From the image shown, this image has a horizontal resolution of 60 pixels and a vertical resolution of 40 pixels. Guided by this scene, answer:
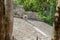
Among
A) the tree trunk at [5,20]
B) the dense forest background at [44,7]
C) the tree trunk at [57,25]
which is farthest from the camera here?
the dense forest background at [44,7]

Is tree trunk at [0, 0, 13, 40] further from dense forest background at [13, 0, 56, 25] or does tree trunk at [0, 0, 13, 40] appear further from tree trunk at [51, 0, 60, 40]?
dense forest background at [13, 0, 56, 25]

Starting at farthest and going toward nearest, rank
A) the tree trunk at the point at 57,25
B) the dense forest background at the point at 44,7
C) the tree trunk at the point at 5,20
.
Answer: the dense forest background at the point at 44,7 → the tree trunk at the point at 5,20 → the tree trunk at the point at 57,25

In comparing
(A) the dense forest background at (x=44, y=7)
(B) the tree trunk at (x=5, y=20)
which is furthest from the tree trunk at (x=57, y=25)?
(A) the dense forest background at (x=44, y=7)

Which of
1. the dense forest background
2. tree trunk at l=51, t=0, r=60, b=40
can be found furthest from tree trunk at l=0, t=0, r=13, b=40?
the dense forest background

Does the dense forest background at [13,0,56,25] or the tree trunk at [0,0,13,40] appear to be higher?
the tree trunk at [0,0,13,40]

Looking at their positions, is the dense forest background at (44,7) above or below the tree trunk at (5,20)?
below

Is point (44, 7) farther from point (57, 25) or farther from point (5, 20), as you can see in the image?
point (57, 25)

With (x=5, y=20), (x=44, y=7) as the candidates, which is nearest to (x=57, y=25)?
(x=5, y=20)

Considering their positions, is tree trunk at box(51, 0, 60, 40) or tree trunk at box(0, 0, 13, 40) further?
tree trunk at box(0, 0, 13, 40)

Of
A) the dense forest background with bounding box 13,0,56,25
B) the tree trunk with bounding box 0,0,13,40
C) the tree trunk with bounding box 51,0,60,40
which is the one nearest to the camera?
the tree trunk with bounding box 51,0,60,40

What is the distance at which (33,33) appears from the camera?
24.6 ft

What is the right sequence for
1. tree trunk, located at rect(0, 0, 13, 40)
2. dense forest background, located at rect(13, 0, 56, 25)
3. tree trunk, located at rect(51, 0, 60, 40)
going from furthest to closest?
dense forest background, located at rect(13, 0, 56, 25)
tree trunk, located at rect(0, 0, 13, 40)
tree trunk, located at rect(51, 0, 60, 40)

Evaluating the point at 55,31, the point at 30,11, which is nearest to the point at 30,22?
the point at 30,11

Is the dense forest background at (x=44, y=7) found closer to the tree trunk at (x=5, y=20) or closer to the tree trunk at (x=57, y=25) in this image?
the tree trunk at (x=5, y=20)
